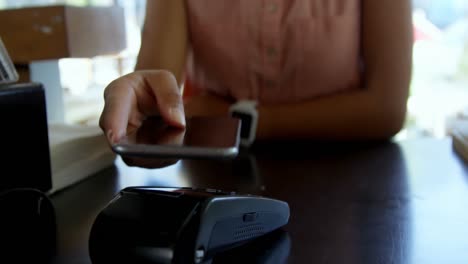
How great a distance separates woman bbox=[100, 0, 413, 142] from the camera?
2.71 feet

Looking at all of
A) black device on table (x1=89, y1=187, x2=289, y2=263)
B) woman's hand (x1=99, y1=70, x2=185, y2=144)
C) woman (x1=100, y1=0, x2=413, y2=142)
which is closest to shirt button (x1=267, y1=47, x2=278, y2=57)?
woman (x1=100, y1=0, x2=413, y2=142)

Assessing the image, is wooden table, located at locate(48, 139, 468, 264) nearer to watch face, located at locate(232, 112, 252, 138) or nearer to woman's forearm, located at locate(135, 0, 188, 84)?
watch face, located at locate(232, 112, 252, 138)

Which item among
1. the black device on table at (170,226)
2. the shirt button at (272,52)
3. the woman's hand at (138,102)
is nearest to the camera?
the black device on table at (170,226)

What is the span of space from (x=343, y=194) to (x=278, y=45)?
16.2 inches

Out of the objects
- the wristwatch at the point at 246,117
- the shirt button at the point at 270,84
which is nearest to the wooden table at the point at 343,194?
the wristwatch at the point at 246,117

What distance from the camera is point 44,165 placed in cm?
52

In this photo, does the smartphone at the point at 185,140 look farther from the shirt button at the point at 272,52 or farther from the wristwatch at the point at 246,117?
the shirt button at the point at 272,52

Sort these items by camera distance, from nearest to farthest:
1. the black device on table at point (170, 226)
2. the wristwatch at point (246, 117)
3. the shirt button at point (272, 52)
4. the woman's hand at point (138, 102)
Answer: the black device on table at point (170, 226), the woman's hand at point (138, 102), the wristwatch at point (246, 117), the shirt button at point (272, 52)

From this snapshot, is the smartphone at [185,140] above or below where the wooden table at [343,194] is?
above

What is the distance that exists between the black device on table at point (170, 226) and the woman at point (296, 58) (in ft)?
1.52

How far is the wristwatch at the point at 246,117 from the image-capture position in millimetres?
765

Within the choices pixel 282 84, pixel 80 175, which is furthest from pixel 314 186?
pixel 282 84

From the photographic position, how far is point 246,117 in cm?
80

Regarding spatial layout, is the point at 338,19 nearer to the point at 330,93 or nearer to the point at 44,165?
the point at 330,93
